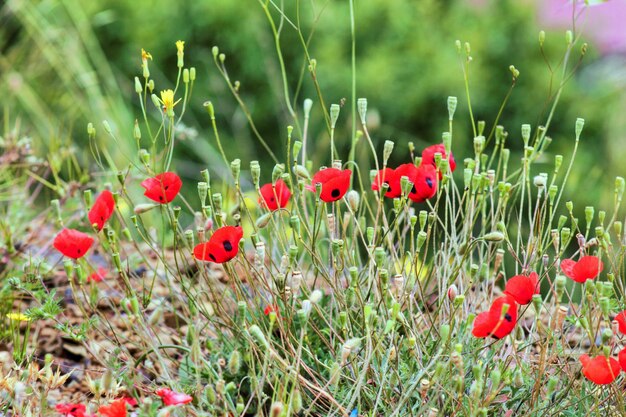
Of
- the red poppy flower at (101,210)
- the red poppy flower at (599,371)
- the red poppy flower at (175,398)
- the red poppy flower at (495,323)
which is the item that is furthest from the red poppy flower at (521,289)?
the red poppy flower at (101,210)

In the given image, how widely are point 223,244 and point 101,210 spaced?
356 millimetres

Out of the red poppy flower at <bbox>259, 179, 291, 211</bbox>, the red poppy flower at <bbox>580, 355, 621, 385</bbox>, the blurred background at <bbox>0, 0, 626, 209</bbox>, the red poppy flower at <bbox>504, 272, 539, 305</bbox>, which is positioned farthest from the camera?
the blurred background at <bbox>0, 0, 626, 209</bbox>

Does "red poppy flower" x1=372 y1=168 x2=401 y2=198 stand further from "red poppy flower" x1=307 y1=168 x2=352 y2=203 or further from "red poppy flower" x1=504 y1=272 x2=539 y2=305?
"red poppy flower" x1=504 y1=272 x2=539 y2=305

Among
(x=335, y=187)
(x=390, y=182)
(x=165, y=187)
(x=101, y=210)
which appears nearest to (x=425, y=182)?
(x=390, y=182)

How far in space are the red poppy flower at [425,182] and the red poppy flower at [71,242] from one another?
2.26 feet

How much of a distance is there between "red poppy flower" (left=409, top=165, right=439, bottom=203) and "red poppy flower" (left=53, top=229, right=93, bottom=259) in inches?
27.1

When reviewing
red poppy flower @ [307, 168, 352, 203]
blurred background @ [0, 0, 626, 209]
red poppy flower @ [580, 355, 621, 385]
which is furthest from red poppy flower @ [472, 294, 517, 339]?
blurred background @ [0, 0, 626, 209]

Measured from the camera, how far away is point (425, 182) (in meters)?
1.90

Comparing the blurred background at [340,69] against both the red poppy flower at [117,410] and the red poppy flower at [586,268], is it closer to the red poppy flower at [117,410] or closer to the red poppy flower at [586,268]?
the red poppy flower at [586,268]

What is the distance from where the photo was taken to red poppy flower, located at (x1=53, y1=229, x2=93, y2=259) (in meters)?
Answer: 1.84

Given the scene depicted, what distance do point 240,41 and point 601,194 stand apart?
2099 millimetres

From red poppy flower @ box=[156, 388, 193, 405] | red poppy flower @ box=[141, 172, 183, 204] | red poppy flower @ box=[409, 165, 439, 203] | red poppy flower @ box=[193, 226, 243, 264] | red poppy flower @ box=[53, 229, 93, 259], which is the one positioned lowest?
red poppy flower @ box=[156, 388, 193, 405]

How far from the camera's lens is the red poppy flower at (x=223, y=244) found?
1.69 metres

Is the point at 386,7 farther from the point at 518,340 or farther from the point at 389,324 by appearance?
the point at 389,324
